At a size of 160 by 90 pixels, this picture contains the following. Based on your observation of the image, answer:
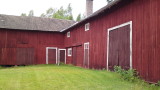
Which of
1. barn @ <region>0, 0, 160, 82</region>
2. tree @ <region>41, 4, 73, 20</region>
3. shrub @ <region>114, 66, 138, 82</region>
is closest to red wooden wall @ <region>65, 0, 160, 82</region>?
barn @ <region>0, 0, 160, 82</region>

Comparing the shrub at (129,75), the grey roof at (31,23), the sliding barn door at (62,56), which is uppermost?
the grey roof at (31,23)

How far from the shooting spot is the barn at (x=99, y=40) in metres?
9.75

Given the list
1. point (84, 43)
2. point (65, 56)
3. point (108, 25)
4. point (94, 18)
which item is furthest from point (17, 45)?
point (108, 25)

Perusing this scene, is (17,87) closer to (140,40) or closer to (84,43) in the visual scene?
(140,40)

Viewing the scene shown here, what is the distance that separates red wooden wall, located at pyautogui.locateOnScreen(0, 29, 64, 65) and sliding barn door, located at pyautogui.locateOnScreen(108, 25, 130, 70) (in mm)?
12986

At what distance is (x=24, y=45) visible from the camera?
950 inches

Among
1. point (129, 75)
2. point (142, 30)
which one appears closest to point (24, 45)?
point (129, 75)

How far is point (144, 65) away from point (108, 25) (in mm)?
4844

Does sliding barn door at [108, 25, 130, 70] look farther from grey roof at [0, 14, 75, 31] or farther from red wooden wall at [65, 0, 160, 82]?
grey roof at [0, 14, 75, 31]

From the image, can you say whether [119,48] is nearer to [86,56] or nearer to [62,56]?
[86,56]

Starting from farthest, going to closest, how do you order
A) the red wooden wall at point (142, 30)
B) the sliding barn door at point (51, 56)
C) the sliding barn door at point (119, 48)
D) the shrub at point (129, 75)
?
1. the sliding barn door at point (51, 56)
2. the sliding barn door at point (119, 48)
3. the shrub at point (129, 75)
4. the red wooden wall at point (142, 30)

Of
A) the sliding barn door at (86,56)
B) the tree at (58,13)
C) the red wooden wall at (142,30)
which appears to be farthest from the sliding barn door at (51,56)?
the tree at (58,13)

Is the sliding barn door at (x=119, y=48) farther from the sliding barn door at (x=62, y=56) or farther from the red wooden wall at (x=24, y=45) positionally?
the red wooden wall at (x=24, y=45)

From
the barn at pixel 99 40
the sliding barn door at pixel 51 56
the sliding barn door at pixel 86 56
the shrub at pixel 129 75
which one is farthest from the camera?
the sliding barn door at pixel 51 56
